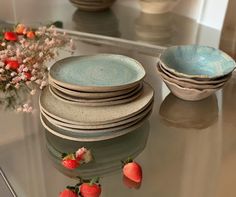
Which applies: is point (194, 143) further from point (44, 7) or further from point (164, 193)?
point (44, 7)

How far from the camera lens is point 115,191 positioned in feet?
2.25

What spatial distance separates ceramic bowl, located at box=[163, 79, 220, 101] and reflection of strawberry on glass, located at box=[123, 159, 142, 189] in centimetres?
22

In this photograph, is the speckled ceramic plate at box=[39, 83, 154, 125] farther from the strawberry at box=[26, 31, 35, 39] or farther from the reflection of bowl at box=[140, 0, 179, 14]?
the reflection of bowl at box=[140, 0, 179, 14]

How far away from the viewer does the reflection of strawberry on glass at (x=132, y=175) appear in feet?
2.28

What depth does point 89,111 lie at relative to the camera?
0.78 meters

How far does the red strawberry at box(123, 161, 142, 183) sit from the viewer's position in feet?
2.29

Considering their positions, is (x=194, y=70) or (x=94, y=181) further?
(x=194, y=70)

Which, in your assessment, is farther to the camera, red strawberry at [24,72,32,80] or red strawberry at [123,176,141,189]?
red strawberry at [24,72,32,80]

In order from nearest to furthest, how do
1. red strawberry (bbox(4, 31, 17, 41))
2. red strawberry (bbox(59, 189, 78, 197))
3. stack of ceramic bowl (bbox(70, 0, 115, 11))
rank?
red strawberry (bbox(59, 189, 78, 197)), red strawberry (bbox(4, 31, 17, 41)), stack of ceramic bowl (bbox(70, 0, 115, 11))

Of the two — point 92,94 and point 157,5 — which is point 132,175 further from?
point 157,5

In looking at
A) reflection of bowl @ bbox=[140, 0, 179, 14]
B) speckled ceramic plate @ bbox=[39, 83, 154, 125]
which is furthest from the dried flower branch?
reflection of bowl @ bbox=[140, 0, 179, 14]

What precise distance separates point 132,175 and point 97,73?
9.7 inches

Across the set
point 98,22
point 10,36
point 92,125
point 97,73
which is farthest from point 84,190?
point 98,22

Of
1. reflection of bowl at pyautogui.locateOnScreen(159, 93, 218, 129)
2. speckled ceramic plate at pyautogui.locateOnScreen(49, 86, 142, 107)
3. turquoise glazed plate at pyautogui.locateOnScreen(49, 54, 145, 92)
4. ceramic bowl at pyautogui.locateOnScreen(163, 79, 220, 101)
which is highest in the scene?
turquoise glazed plate at pyautogui.locateOnScreen(49, 54, 145, 92)
